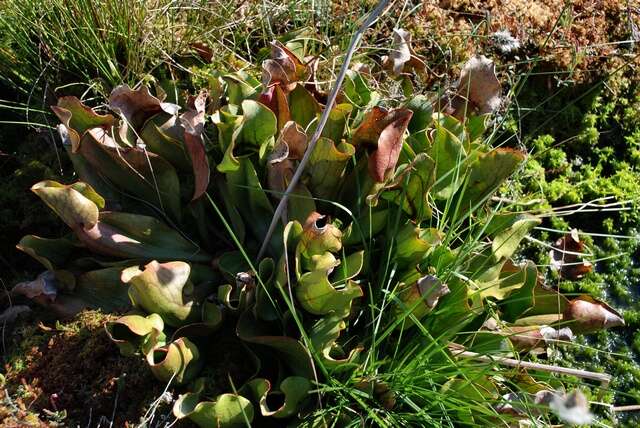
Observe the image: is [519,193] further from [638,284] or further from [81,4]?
[81,4]

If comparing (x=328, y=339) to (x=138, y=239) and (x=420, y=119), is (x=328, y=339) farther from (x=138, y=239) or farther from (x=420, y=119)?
(x=420, y=119)

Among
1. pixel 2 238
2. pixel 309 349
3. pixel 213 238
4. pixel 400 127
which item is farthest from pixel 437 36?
pixel 2 238

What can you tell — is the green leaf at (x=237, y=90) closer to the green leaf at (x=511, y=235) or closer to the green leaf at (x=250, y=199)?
the green leaf at (x=250, y=199)

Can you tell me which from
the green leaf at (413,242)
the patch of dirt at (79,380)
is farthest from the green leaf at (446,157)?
the patch of dirt at (79,380)

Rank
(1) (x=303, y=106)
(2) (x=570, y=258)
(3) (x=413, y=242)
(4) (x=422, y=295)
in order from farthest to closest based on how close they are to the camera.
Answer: (2) (x=570, y=258), (1) (x=303, y=106), (3) (x=413, y=242), (4) (x=422, y=295)

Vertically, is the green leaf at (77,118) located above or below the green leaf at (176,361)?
above

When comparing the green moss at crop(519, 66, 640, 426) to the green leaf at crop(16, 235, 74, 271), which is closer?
the green leaf at crop(16, 235, 74, 271)

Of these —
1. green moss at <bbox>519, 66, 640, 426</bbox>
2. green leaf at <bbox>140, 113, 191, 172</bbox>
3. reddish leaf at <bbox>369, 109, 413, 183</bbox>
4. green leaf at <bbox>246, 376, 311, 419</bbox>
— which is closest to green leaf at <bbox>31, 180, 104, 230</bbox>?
green leaf at <bbox>140, 113, 191, 172</bbox>

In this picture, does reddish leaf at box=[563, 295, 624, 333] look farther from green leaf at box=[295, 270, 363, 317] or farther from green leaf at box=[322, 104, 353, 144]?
green leaf at box=[322, 104, 353, 144]

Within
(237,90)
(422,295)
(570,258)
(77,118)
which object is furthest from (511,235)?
(77,118)

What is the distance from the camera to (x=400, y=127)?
176cm

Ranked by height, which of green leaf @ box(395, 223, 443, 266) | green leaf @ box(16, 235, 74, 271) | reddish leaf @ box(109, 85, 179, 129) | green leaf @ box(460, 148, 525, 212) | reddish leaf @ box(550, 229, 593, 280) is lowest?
reddish leaf @ box(550, 229, 593, 280)

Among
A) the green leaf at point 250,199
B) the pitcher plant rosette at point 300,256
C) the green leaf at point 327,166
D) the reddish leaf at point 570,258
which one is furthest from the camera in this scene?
the reddish leaf at point 570,258

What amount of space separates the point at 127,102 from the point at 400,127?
788mm
